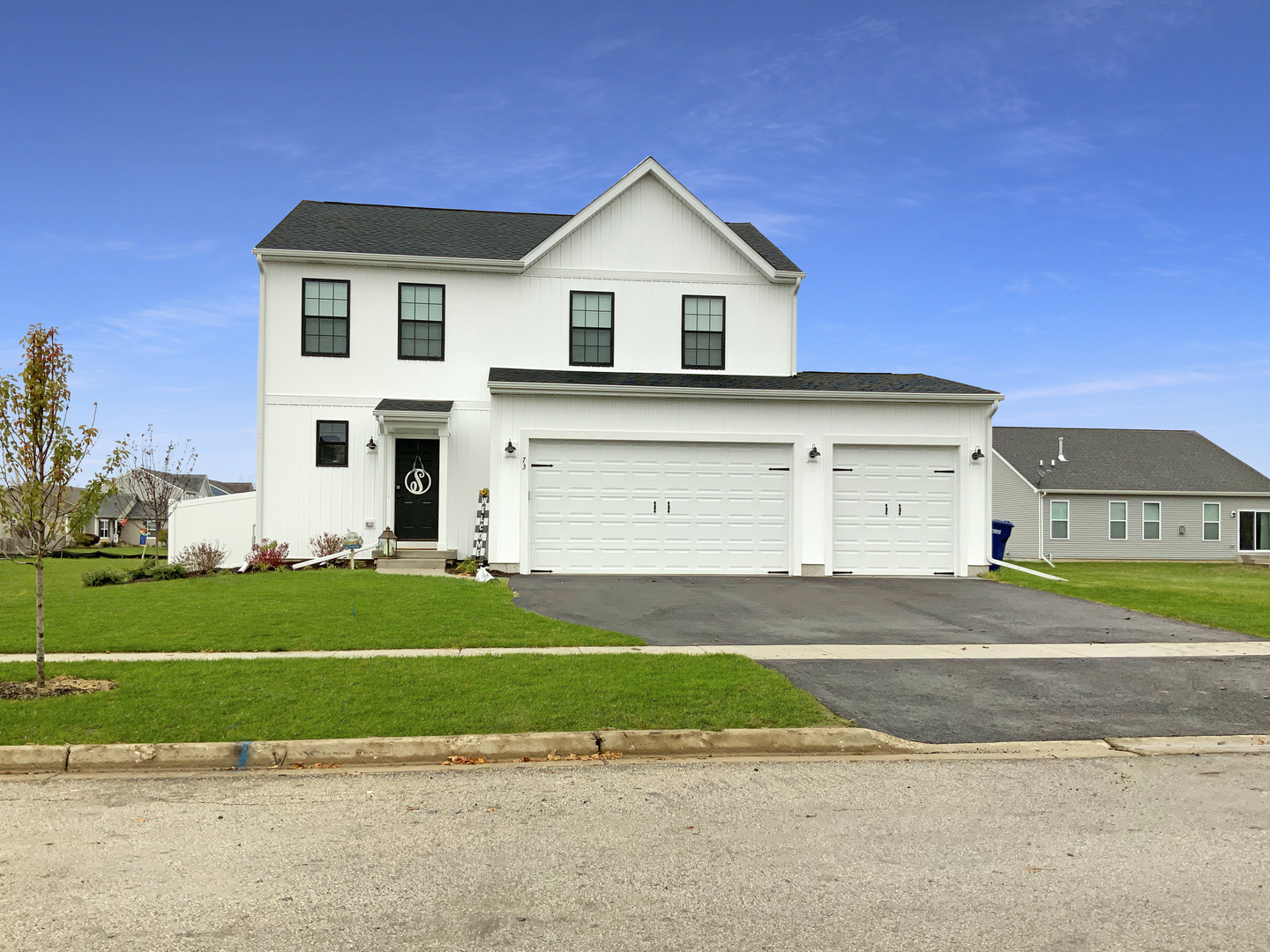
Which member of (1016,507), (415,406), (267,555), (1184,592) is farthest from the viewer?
(1016,507)

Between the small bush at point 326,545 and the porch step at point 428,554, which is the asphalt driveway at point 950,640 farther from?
the small bush at point 326,545

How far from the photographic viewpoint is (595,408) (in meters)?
19.1

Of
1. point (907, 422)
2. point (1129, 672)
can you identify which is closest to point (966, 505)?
point (907, 422)

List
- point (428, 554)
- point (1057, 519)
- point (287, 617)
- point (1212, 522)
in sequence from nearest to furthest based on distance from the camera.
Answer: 1. point (287, 617)
2. point (428, 554)
3. point (1057, 519)
4. point (1212, 522)

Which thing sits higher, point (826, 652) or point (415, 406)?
point (415, 406)

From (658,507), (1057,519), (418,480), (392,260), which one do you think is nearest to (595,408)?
(658,507)

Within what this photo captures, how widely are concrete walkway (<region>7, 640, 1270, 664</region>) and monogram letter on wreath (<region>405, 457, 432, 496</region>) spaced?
35.1 ft

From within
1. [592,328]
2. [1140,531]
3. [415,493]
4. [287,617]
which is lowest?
[287,617]

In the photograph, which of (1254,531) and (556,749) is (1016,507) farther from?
(556,749)

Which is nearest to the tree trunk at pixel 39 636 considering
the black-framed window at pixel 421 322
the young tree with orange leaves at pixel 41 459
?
the young tree with orange leaves at pixel 41 459

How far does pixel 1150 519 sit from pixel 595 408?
27534 millimetres

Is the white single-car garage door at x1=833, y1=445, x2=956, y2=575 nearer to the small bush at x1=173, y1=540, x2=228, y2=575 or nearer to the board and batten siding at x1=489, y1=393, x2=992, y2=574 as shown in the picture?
the board and batten siding at x1=489, y1=393, x2=992, y2=574

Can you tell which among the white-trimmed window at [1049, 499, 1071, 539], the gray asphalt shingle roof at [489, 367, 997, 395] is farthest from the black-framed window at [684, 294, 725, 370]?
the white-trimmed window at [1049, 499, 1071, 539]

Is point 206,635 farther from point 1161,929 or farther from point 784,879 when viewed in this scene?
point 1161,929
